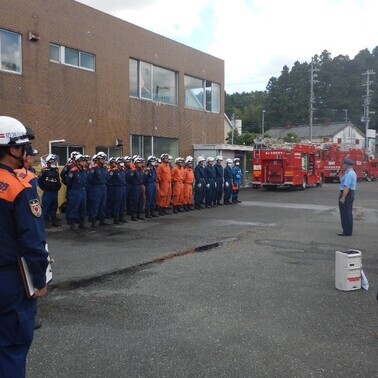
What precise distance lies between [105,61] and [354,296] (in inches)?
642

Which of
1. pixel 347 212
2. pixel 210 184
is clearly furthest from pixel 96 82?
pixel 347 212

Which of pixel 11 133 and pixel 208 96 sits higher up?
pixel 208 96

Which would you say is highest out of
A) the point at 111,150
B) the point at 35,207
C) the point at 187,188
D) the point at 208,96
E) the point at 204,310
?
the point at 208,96

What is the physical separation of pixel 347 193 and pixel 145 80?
14.2 metres

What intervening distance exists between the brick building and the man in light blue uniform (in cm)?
1049

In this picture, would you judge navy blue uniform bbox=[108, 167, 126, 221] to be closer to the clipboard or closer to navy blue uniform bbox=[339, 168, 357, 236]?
navy blue uniform bbox=[339, 168, 357, 236]

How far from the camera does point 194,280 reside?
7.34m

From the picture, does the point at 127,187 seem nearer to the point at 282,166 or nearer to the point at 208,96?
the point at 282,166

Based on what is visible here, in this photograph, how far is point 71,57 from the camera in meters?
18.5

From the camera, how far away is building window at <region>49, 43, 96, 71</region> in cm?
1777

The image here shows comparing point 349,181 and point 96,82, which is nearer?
point 349,181

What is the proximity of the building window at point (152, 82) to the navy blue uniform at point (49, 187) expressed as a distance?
10092 millimetres

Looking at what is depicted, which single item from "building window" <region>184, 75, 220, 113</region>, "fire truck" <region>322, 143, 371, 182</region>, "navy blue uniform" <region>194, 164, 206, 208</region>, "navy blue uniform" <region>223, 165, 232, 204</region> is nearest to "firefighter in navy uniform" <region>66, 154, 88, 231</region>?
"navy blue uniform" <region>194, 164, 206, 208</region>

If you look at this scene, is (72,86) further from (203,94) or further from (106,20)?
(203,94)
